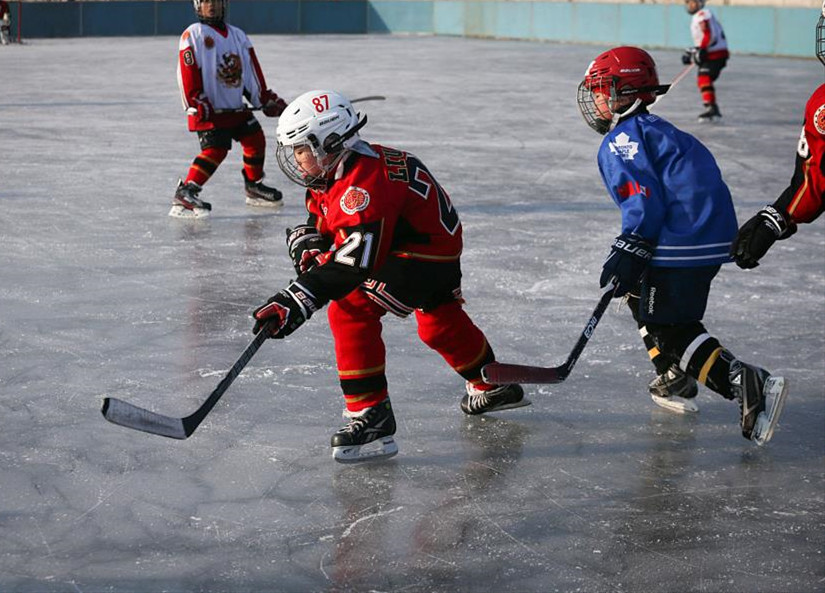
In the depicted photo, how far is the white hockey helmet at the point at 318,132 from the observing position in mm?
3709

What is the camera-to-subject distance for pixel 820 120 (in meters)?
3.70

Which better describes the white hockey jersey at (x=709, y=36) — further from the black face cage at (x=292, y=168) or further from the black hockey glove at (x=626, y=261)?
the black face cage at (x=292, y=168)

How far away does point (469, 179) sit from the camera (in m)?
8.96

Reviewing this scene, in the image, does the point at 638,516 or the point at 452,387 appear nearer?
the point at 638,516

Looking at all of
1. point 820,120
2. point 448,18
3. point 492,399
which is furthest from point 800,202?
point 448,18

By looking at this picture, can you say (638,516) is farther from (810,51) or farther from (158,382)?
(810,51)

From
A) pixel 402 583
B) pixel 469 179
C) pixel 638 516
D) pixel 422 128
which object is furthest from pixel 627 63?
pixel 422 128

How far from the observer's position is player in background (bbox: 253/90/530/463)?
11.9ft

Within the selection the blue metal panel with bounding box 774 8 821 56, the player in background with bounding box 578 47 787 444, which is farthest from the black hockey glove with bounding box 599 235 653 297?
the blue metal panel with bounding box 774 8 821 56

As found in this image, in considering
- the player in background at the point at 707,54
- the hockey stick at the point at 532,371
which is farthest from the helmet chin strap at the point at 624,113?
the player in background at the point at 707,54

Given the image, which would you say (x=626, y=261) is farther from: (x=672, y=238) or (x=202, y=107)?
(x=202, y=107)

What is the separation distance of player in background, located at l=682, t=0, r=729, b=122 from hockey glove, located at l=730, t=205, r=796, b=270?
9113 mm

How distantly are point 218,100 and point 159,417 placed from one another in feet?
14.9

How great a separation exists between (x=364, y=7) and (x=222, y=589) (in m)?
28.8
